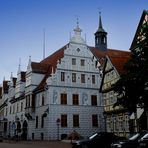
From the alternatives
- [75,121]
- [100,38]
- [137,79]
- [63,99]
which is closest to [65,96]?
[63,99]

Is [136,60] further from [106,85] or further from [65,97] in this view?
[65,97]

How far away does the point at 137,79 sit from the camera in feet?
81.5

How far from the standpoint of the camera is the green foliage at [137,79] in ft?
80.6

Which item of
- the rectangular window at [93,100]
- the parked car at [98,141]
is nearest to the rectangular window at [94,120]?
the rectangular window at [93,100]

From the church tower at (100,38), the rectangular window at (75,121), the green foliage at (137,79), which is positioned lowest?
the rectangular window at (75,121)

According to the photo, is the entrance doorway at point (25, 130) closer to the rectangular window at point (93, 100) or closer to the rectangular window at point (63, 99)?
the rectangular window at point (63, 99)

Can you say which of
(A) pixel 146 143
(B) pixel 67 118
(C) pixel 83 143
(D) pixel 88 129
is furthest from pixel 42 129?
(A) pixel 146 143

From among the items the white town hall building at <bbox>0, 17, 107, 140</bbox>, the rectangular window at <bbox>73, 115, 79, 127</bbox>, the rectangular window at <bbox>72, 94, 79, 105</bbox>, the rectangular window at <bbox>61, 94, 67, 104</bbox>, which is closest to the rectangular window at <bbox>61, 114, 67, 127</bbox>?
the white town hall building at <bbox>0, 17, 107, 140</bbox>

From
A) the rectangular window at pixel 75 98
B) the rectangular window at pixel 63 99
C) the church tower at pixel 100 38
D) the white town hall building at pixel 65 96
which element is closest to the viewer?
the white town hall building at pixel 65 96

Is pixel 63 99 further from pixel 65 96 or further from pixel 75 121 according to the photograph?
pixel 75 121

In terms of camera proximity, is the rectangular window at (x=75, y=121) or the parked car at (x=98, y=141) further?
the rectangular window at (x=75, y=121)

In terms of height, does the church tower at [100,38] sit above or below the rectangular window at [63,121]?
above

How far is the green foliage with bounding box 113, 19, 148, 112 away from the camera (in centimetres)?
2457

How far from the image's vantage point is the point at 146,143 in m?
18.5
